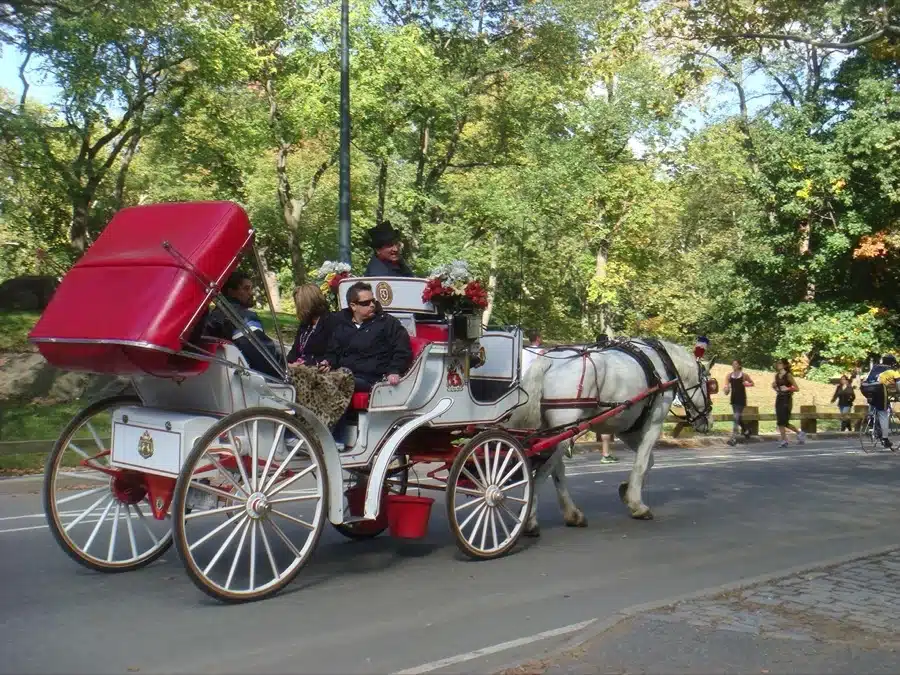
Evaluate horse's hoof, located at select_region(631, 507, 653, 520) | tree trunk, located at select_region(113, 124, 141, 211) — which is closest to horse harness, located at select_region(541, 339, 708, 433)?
horse's hoof, located at select_region(631, 507, 653, 520)

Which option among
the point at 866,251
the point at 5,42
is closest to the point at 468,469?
the point at 5,42

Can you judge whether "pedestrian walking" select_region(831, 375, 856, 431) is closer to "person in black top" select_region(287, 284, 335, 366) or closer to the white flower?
the white flower

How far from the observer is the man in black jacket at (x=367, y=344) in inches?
326

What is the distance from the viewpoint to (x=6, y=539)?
30.6ft

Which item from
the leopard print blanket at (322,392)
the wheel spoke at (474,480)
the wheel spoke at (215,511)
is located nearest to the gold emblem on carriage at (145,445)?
the wheel spoke at (215,511)

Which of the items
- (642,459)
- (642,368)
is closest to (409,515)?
(642,459)

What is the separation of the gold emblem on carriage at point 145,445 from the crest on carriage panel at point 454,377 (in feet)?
8.38

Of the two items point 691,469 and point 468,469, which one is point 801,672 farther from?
point 691,469

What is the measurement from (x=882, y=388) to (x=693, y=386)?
41.0 feet

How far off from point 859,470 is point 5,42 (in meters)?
17.7

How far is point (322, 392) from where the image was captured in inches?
308

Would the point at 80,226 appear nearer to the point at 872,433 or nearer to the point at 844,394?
the point at 872,433

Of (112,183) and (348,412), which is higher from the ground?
(112,183)

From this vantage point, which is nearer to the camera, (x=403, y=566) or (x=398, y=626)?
(x=398, y=626)
